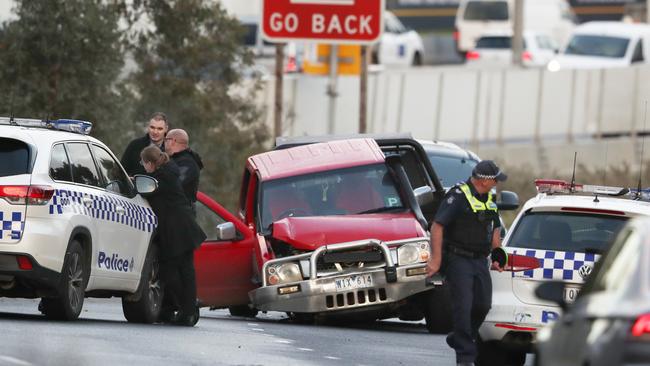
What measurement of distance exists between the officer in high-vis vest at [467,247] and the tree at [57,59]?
36.6 feet

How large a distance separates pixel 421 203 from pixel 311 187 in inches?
41.3

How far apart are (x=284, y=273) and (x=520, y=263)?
3890mm

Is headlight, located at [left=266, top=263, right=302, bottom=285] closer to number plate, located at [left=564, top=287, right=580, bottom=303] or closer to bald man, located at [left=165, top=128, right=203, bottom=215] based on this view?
bald man, located at [left=165, top=128, right=203, bottom=215]

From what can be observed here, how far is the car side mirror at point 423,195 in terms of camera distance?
61.1 ft

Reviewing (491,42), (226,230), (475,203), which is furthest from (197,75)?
(491,42)

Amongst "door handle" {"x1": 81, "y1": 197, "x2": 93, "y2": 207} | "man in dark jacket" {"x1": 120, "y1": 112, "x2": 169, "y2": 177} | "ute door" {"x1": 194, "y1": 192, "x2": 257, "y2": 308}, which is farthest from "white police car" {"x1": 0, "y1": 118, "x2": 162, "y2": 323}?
"ute door" {"x1": 194, "y1": 192, "x2": 257, "y2": 308}

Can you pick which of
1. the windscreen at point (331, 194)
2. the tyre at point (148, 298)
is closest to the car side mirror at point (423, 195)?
the windscreen at point (331, 194)

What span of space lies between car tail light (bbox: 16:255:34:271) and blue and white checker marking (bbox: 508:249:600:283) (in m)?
3.51

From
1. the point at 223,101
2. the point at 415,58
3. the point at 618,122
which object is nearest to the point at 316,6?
the point at 223,101

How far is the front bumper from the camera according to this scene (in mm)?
17328

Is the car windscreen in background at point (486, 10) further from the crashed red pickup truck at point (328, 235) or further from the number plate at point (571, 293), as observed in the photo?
the number plate at point (571, 293)

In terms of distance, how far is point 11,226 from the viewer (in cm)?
1498

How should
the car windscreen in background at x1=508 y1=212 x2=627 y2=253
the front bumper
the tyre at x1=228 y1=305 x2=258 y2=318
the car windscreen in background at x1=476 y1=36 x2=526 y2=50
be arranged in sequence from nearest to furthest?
the car windscreen in background at x1=508 y1=212 x2=627 y2=253, the front bumper, the tyre at x1=228 y1=305 x2=258 y2=318, the car windscreen in background at x1=476 y1=36 x2=526 y2=50

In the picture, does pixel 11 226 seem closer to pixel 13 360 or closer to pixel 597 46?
pixel 13 360
